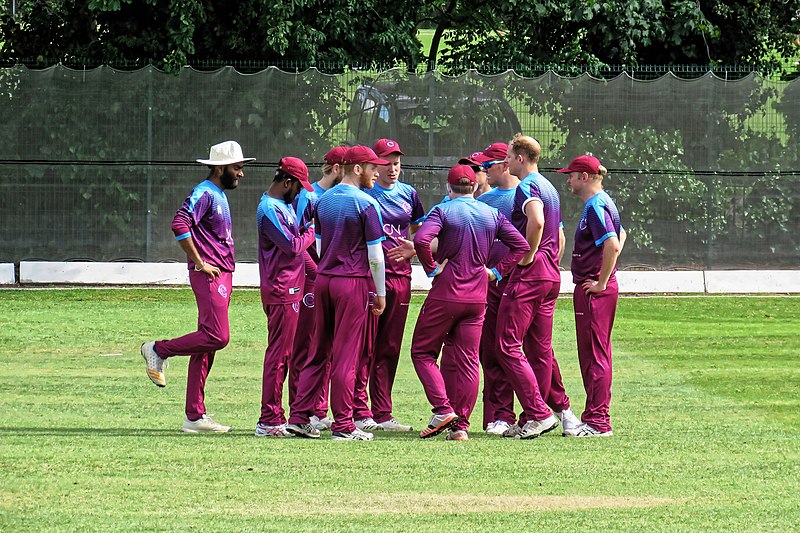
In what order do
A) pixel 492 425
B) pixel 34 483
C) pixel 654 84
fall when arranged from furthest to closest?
pixel 654 84
pixel 492 425
pixel 34 483

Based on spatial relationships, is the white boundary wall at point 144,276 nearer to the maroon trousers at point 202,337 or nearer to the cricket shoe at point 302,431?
the maroon trousers at point 202,337

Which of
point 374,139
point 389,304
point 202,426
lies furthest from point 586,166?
point 374,139

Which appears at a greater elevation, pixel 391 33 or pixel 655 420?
pixel 391 33

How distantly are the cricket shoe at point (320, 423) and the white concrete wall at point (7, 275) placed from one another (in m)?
11.2

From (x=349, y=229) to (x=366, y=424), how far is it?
1566mm

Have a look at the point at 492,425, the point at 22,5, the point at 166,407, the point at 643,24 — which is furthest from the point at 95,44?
the point at 492,425

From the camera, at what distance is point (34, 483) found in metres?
7.55

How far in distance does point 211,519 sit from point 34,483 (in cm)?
128

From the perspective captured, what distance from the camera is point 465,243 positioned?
372 inches

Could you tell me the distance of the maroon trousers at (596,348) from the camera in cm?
968

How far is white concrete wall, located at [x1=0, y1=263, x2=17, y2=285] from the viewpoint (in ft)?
65.6

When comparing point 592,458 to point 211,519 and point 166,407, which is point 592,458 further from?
point 166,407

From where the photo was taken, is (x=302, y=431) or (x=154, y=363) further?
(x=154, y=363)

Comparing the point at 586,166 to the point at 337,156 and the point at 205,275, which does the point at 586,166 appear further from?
the point at 205,275
